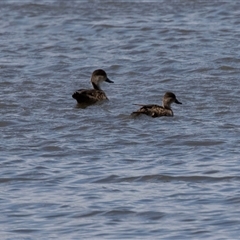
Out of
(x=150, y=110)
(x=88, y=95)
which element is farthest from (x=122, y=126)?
(x=88, y=95)

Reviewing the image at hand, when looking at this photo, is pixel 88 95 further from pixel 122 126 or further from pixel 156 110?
pixel 122 126

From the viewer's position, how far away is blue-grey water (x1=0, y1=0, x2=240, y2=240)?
8844 mm

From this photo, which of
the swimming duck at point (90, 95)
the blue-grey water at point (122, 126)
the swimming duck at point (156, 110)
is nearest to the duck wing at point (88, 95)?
the swimming duck at point (90, 95)

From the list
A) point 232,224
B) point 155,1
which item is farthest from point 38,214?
point 155,1

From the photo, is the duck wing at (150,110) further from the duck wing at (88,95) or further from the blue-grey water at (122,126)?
the duck wing at (88,95)

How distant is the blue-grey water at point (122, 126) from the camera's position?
8844mm

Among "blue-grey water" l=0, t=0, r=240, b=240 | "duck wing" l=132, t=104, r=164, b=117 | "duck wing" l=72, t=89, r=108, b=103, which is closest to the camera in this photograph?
"blue-grey water" l=0, t=0, r=240, b=240

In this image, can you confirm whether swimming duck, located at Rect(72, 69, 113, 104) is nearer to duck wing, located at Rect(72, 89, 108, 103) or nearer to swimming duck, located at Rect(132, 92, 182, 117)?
duck wing, located at Rect(72, 89, 108, 103)

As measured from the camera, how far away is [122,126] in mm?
12359

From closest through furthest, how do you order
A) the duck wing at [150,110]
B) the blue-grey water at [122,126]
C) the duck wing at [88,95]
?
the blue-grey water at [122,126]
the duck wing at [150,110]
the duck wing at [88,95]

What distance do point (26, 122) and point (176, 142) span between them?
82.7 inches

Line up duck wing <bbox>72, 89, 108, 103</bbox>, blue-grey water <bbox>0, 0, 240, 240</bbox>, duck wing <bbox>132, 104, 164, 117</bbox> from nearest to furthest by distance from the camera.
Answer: blue-grey water <bbox>0, 0, 240, 240</bbox> → duck wing <bbox>132, 104, 164, 117</bbox> → duck wing <bbox>72, 89, 108, 103</bbox>

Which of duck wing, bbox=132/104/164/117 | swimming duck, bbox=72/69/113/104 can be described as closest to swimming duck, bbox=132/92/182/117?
duck wing, bbox=132/104/164/117

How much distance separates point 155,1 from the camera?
22297 mm
